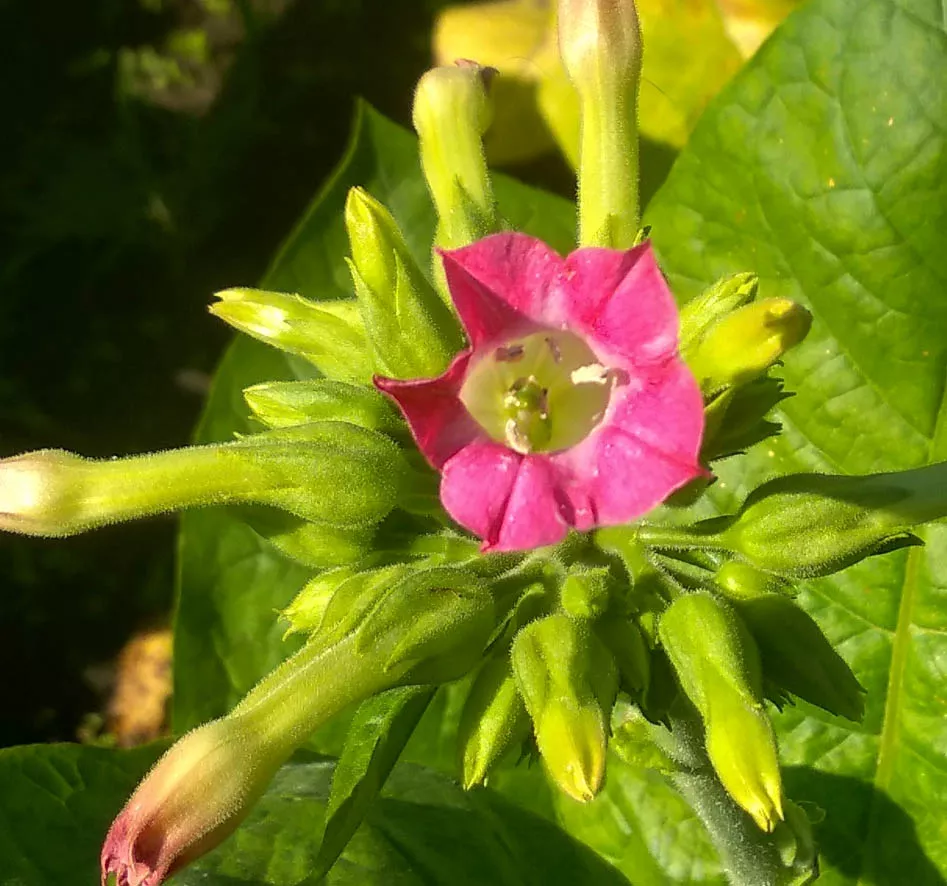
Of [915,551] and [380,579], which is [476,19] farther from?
[380,579]

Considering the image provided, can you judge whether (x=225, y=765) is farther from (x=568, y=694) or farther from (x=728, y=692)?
(x=728, y=692)

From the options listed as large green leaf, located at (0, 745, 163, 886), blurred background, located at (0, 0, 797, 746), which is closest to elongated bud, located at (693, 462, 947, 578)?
large green leaf, located at (0, 745, 163, 886)

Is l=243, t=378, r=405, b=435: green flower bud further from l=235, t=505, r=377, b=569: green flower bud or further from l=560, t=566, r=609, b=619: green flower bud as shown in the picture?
l=560, t=566, r=609, b=619: green flower bud

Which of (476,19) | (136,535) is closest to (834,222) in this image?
(476,19)

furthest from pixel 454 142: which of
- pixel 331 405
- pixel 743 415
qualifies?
pixel 743 415

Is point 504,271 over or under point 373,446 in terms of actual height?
over
